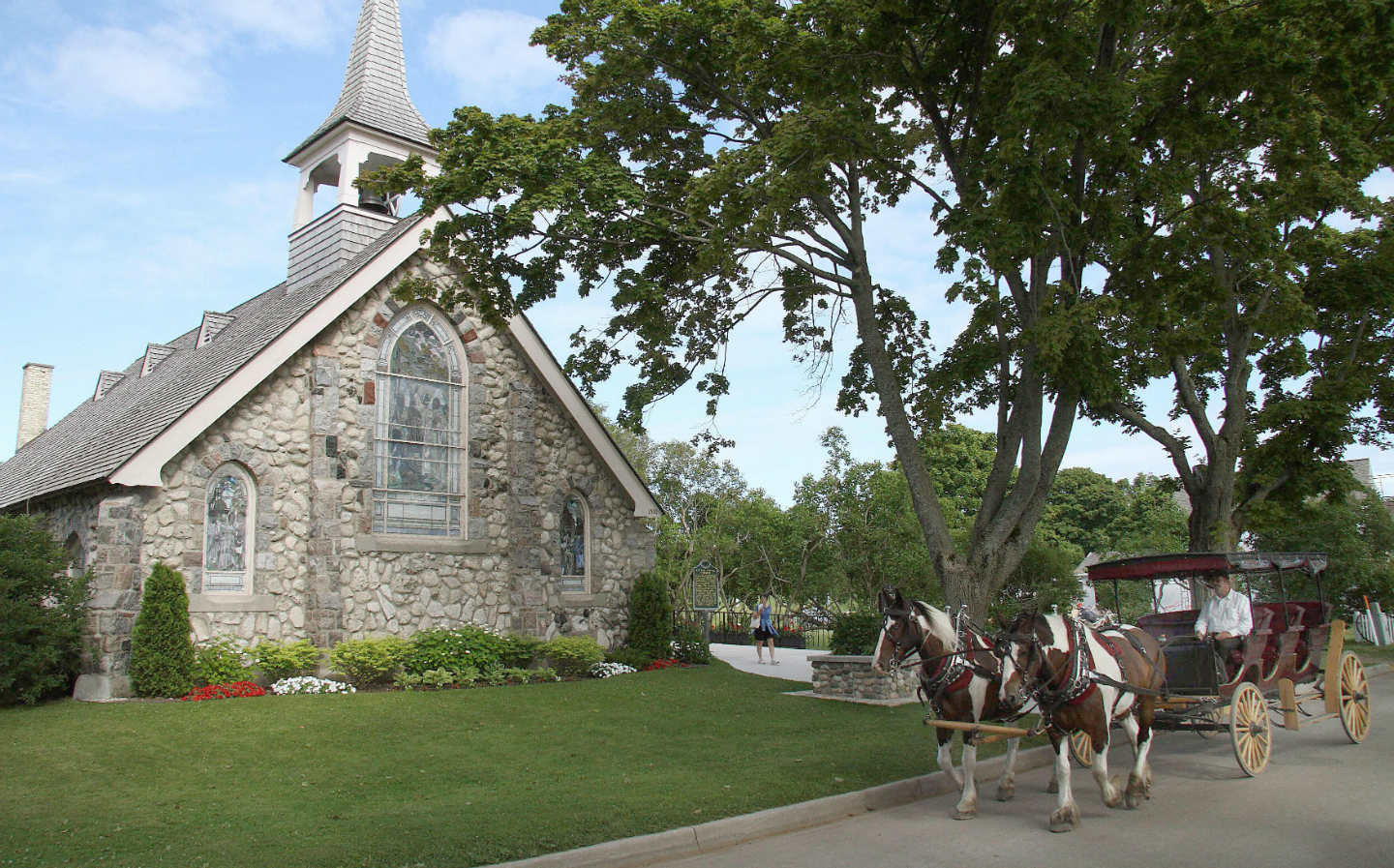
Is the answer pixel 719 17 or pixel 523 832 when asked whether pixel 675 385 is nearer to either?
pixel 719 17

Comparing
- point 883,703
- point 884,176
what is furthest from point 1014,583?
point 884,176

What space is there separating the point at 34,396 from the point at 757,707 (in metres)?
26.3

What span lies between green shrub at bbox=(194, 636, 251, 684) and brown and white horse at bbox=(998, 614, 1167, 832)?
39.1 feet

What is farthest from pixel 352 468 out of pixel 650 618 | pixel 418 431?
pixel 650 618

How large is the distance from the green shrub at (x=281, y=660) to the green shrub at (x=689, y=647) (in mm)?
7891

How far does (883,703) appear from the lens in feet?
48.1

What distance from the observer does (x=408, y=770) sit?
30.9 ft

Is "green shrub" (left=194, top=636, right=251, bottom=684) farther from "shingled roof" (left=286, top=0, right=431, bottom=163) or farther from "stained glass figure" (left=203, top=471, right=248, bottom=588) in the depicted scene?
"shingled roof" (left=286, top=0, right=431, bottom=163)

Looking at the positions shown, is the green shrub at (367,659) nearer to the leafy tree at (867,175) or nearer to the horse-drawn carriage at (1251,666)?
the leafy tree at (867,175)

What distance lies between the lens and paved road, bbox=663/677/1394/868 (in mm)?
6617

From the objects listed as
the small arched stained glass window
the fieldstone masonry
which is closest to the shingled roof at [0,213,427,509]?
the fieldstone masonry

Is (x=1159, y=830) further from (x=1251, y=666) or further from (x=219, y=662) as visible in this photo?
(x=219, y=662)

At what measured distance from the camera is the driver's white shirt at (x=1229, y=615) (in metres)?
9.57

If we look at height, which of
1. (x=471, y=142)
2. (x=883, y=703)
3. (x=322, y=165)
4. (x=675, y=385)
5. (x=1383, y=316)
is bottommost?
(x=883, y=703)
